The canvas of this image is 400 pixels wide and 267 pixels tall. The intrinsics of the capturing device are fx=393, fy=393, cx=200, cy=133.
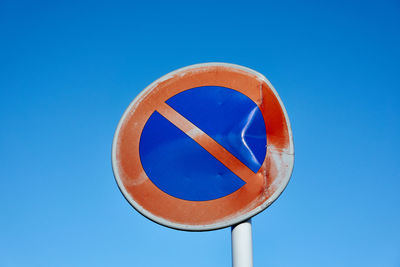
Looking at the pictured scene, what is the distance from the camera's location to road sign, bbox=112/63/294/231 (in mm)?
1989

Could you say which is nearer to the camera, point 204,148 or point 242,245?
point 242,245

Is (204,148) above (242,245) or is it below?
above

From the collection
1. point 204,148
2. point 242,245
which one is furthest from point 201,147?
point 242,245

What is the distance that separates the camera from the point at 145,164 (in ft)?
7.18

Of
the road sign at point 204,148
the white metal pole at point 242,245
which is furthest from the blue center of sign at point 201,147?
the white metal pole at point 242,245

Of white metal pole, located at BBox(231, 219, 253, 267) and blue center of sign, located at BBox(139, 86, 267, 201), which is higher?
blue center of sign, located at BBox(139, 86, 267, 201)

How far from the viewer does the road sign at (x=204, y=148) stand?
1.99 metres

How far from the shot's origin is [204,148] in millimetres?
2121

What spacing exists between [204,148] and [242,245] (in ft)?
1.77

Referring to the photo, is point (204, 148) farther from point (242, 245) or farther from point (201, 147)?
point (242, 245)

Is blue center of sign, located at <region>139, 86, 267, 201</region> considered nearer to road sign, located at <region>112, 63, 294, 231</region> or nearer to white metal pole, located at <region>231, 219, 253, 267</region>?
road sign, located at <region>112, 63, 294, 231</region>

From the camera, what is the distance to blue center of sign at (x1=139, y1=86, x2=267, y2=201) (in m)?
2.05

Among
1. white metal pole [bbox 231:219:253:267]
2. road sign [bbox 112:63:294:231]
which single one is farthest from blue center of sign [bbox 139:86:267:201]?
white metal pole [bbox 231:219:253:267]

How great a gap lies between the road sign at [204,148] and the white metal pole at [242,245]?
88mm
